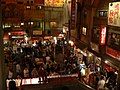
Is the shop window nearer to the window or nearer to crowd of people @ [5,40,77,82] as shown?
the window

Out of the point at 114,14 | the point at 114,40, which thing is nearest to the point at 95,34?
the point at 114,40

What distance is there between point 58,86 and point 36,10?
103ft

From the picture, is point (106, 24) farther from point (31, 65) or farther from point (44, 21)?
point (44, 21)

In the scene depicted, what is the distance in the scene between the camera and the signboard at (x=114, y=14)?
15.9 meters

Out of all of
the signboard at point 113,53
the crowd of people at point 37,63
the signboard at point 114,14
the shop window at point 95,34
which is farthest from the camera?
the shop window at point 95,34

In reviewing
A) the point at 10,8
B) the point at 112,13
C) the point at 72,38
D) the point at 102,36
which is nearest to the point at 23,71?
the point at 102,36

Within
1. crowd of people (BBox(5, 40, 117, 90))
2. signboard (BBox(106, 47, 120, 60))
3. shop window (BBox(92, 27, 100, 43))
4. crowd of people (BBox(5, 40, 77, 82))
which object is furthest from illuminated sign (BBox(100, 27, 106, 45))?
crowd of people (BBox(5, 40, 77, 82))

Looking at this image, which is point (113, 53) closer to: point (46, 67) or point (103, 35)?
point (103, 35)

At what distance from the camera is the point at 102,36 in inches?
714

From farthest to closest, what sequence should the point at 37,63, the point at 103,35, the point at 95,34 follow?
the point at 95,34 < the point at 37,63 < the point at 103,35

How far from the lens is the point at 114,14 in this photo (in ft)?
53.7

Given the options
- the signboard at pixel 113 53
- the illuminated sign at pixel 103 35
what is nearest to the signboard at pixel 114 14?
the illuminated sign at pixel 103 35

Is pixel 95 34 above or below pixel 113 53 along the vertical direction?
above

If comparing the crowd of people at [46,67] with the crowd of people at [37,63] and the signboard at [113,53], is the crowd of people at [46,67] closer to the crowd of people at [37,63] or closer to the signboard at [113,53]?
the crowd of people at [37,63]
